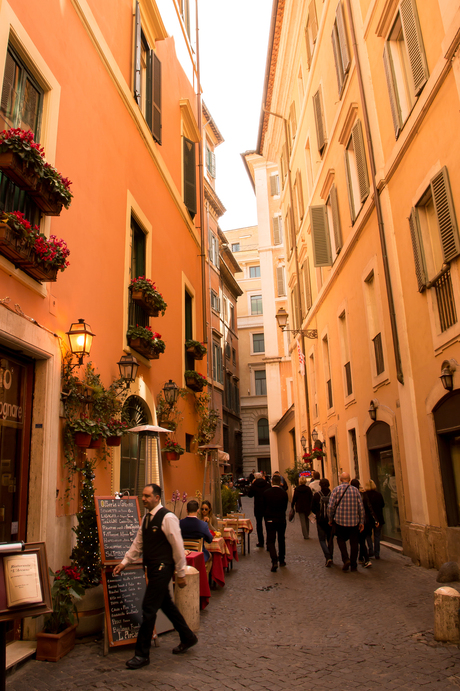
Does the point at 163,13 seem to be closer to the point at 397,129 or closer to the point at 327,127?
the point at 327,127

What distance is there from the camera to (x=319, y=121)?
54.7 feet

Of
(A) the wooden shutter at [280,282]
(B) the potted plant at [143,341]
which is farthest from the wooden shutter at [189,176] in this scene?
(A) the wooden shutter at [280,282]

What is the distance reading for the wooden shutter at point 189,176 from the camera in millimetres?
14602

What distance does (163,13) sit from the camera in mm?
12938

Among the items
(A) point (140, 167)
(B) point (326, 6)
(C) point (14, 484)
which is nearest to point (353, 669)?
(C) point (14, 484)

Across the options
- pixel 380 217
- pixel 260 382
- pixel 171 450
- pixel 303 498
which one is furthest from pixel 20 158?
pixel 260 382

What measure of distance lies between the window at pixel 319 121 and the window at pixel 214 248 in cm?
1173

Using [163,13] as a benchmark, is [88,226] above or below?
below


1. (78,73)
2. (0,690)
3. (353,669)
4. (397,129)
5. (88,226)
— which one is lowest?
(353,669)

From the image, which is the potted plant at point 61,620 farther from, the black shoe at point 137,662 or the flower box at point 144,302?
the flower box at point 144,302

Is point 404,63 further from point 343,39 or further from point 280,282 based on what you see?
point 280,282

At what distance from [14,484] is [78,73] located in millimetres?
5503

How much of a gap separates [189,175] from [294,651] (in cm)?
1227

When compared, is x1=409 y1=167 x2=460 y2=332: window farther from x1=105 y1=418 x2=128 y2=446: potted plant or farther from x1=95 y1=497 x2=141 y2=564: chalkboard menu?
x1=95 y1=497 x2=141 y2=564: chalkboard menu
